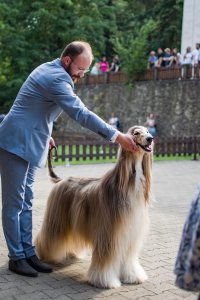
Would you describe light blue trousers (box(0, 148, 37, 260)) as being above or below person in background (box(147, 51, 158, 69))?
below

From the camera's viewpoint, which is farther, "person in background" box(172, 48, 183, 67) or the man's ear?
"person in background" box(172, 48, 183, 67)

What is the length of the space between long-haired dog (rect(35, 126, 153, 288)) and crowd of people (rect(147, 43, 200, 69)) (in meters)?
17.6

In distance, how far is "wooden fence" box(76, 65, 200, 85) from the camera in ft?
68.4

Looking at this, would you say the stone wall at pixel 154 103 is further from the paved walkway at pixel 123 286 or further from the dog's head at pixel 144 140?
the dog's head at pixel 144 140

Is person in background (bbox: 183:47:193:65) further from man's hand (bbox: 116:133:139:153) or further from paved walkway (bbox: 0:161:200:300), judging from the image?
man's hand (bbox: 116:133:139:153)

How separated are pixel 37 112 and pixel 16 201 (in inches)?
35.9

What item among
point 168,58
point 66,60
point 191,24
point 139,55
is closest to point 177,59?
point 168,58

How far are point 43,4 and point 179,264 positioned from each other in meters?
27.4

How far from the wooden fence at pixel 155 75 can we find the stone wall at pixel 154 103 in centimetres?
29

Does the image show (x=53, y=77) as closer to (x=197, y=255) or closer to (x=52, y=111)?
(x=52, y=111)

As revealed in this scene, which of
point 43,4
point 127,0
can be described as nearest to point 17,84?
point 43,4

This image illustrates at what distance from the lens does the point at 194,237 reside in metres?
1.84

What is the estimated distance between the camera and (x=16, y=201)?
3783 mm

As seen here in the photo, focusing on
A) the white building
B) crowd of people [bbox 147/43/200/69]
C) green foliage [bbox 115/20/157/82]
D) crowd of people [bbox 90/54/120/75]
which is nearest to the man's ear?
crowd of people [bbox 147/43/200/69]
